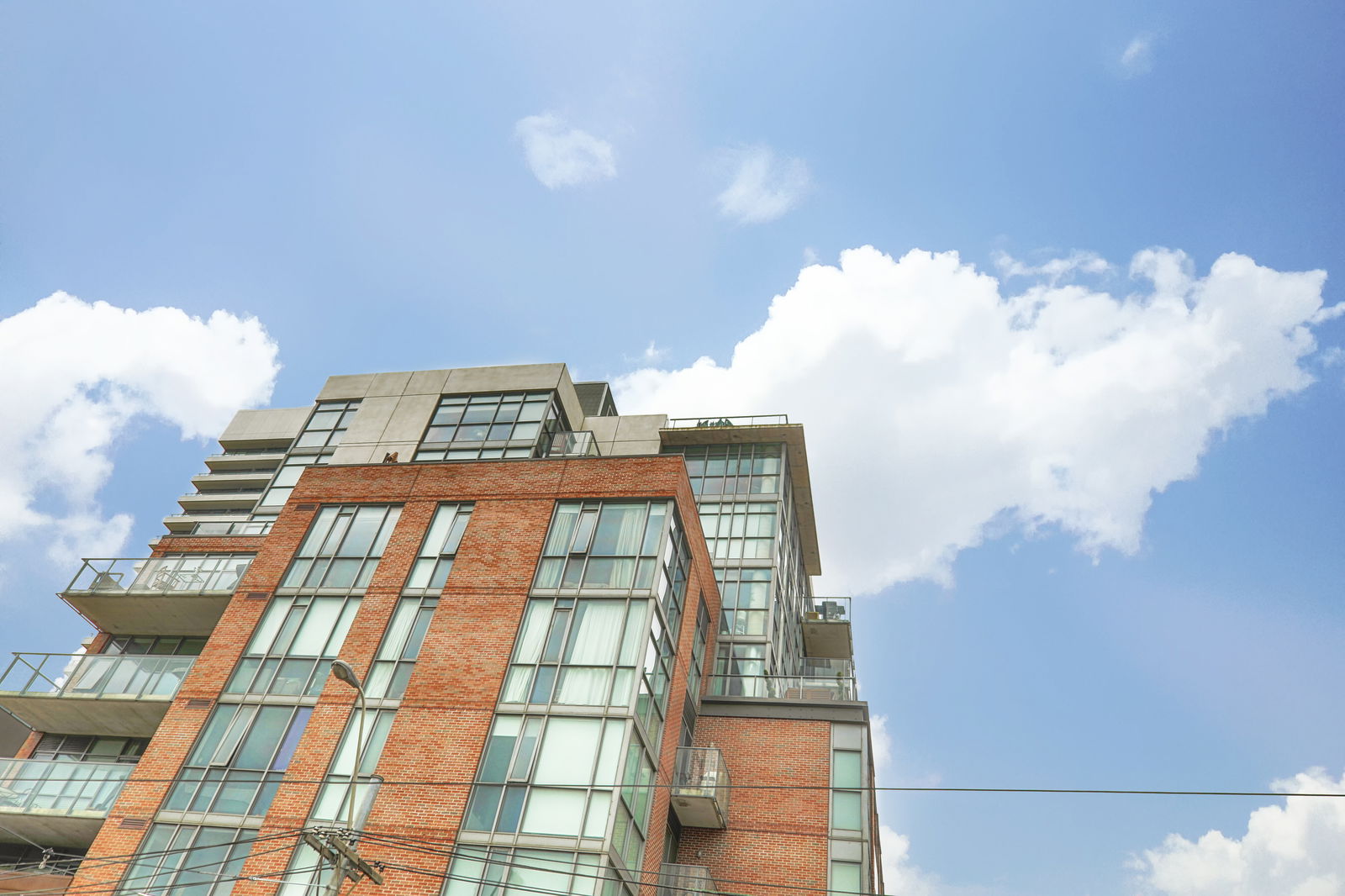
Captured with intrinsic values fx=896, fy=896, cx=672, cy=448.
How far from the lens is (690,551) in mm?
23922

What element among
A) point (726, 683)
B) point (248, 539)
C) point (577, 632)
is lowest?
point (577, 632)

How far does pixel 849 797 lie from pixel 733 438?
704 inches

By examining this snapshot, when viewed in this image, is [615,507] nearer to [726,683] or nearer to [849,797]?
[726,683]

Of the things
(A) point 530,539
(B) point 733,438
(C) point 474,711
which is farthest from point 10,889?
(B) point 733,438

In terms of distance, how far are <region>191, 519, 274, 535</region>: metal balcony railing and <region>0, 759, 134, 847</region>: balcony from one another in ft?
35.1

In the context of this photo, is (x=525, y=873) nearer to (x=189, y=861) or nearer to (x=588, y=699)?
(x=588, y=699)

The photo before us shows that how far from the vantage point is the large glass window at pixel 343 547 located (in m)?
22.5

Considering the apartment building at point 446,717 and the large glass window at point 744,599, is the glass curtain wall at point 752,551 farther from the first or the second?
the apartment building at point 446,717

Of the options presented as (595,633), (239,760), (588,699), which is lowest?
(239,760)

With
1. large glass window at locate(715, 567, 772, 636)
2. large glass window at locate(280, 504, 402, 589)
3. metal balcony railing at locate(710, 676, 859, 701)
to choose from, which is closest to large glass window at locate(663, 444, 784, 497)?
large glass window at locate(715, 567, 772, 636)

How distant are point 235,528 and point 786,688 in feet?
68.6

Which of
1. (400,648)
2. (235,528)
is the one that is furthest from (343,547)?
(235,528)

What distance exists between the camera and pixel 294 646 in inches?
831

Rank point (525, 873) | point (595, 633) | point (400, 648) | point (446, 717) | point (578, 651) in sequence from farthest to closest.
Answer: point (400, 648), point (595, 633), point (578, 651), point (446, 717), point (525, 873)
